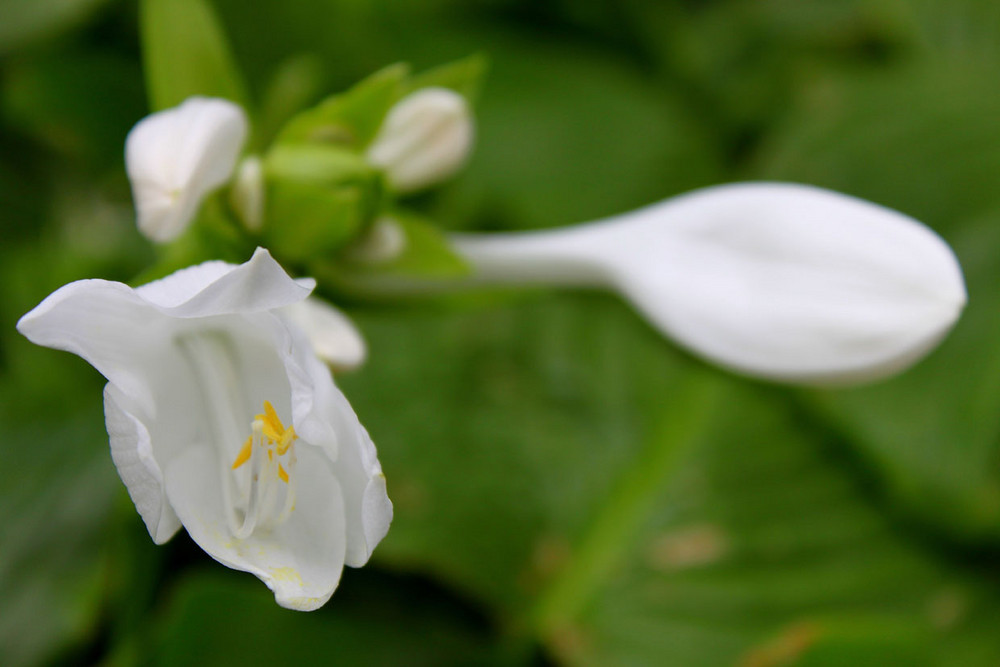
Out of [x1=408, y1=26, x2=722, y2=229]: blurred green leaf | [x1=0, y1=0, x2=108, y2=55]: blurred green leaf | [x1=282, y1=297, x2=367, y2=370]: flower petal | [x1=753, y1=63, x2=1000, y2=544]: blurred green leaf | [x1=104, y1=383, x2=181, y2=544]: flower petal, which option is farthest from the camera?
[x1=408, y1=26, x2=722, y2=229]: blurred green leaf

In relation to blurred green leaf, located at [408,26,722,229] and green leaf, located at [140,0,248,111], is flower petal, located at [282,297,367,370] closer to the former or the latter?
green leaf, located at [140,0,248,111]

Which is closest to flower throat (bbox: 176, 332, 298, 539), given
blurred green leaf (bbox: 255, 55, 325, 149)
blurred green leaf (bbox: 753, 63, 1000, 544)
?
blurred green leaf (bbox: 255, 55, 325, 149)

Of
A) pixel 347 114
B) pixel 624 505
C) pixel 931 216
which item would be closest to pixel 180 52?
pixel 347 114

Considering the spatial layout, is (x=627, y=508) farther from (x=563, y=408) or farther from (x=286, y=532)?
(x=286, y=532)

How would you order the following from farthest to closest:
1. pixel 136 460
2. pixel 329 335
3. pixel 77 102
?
pixel 77 102
pixel 329 335
pixel 136 460

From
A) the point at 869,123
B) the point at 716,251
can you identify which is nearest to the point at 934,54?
the point at 869,123
